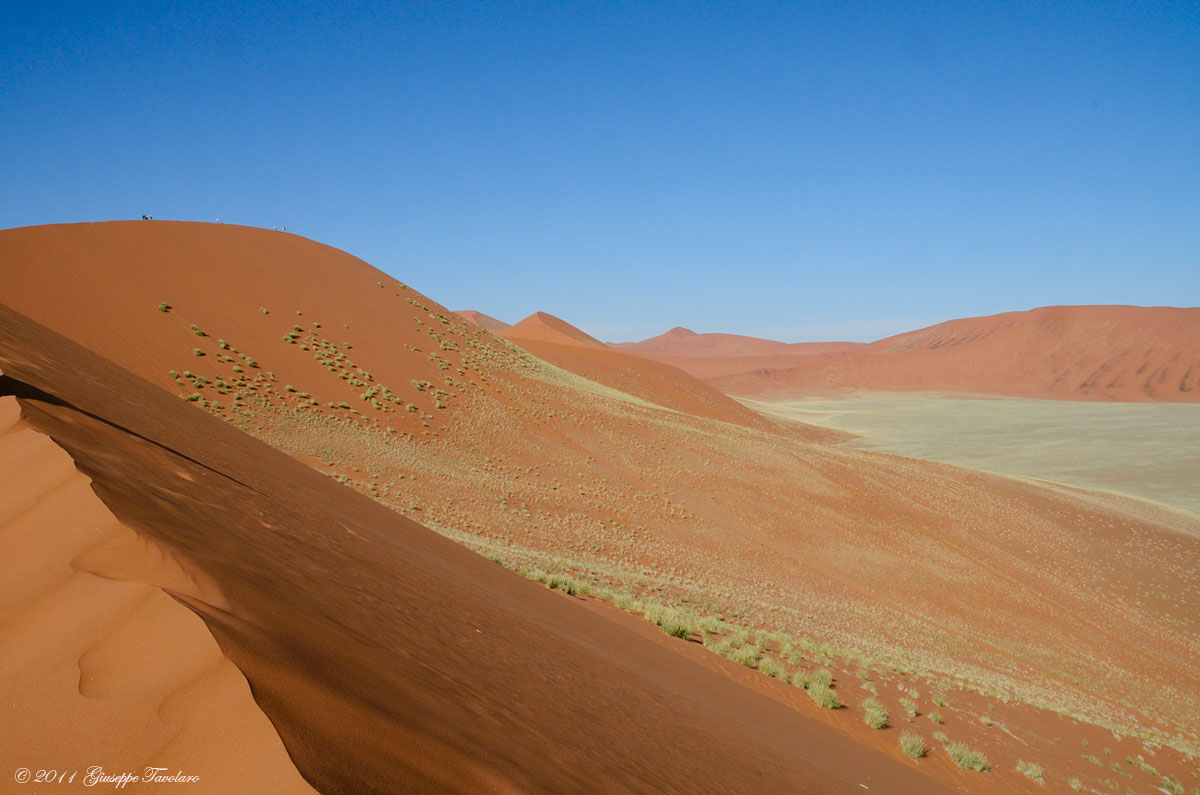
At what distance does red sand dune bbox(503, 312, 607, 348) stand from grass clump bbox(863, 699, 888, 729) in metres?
74.8

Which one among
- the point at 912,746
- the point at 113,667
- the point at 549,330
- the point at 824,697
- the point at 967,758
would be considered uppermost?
the point at 549,330

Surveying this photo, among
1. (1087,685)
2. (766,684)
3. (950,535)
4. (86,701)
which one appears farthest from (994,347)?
(86,701)

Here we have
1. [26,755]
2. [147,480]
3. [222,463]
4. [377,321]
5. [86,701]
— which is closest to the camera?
[26,755]

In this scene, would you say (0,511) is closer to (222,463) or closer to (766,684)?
(222,463)

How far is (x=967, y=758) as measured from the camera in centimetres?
921

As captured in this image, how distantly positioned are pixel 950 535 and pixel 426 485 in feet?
66.0

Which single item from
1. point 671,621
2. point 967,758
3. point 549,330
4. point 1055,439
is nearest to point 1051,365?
point 1055,439

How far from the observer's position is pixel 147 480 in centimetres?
415

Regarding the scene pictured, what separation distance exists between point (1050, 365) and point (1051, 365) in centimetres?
25

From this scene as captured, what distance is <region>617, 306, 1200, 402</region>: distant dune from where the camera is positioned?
363 ft

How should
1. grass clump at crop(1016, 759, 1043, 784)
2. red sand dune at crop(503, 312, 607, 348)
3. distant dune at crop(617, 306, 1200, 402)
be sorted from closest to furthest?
grass clump at crop(1016, 759, 1043, 784) < red sand dune at crop(503, 312, 607, 348) < distant dune at crop(617, 306, 1200, 402)

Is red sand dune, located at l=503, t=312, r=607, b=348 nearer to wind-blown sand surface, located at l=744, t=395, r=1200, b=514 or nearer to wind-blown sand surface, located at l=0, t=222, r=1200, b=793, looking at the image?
wind-blown sand surface, located at l=744, t=395, r=1200, b=514

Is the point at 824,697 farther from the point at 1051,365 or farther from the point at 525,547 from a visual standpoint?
the point at 1051,365

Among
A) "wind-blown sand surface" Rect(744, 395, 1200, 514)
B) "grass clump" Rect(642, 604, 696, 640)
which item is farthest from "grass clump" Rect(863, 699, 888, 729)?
"wind-blown sand surface" Rect(744, 395, 1200, 514)
